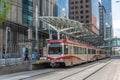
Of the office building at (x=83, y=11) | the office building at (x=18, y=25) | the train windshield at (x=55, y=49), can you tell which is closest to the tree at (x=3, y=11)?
the train windshield at (x=55, y=49)

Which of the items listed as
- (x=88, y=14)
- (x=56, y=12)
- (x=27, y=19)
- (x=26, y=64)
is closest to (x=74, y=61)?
(x=26, y=64)

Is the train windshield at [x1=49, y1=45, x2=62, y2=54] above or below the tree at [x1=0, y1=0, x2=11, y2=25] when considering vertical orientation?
below

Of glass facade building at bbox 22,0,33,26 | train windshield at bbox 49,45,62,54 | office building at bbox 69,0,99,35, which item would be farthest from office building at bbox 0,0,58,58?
office building at bbox 69,0,99,35

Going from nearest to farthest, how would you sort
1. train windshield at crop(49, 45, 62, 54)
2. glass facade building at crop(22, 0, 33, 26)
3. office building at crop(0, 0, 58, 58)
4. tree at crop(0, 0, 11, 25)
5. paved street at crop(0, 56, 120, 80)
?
paved street at crop(0, 56, 120, 80), tree at crop(0, 0, 11, 25), train windshield at crop(49, 45, 62, 54), office building at crop(0, 0, 58, 58), glass facade building at crop(22, 0, 33, 26)

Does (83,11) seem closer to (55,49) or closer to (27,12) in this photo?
(27,12)

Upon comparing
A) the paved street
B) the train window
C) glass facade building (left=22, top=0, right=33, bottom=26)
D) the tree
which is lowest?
the paved street

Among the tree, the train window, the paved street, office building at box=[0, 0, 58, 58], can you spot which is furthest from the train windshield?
office building at box=[0, 0, 58, 58]

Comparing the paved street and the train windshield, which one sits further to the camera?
the train windshield

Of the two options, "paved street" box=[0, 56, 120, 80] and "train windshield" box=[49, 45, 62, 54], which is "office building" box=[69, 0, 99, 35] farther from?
"paved street" box=[0, 56, 120, 80]

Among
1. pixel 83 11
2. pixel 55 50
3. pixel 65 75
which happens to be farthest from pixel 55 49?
pixel 83 11

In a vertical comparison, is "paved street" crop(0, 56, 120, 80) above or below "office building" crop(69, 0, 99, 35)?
below

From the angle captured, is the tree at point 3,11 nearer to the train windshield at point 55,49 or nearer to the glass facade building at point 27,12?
the train windshield at point 55,49

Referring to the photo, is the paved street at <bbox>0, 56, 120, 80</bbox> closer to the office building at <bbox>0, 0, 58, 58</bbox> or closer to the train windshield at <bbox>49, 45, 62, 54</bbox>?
the train windshield at <bbox>49, 45, 62, 54</bbox>

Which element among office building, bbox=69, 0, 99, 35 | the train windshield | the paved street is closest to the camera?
the paved street
